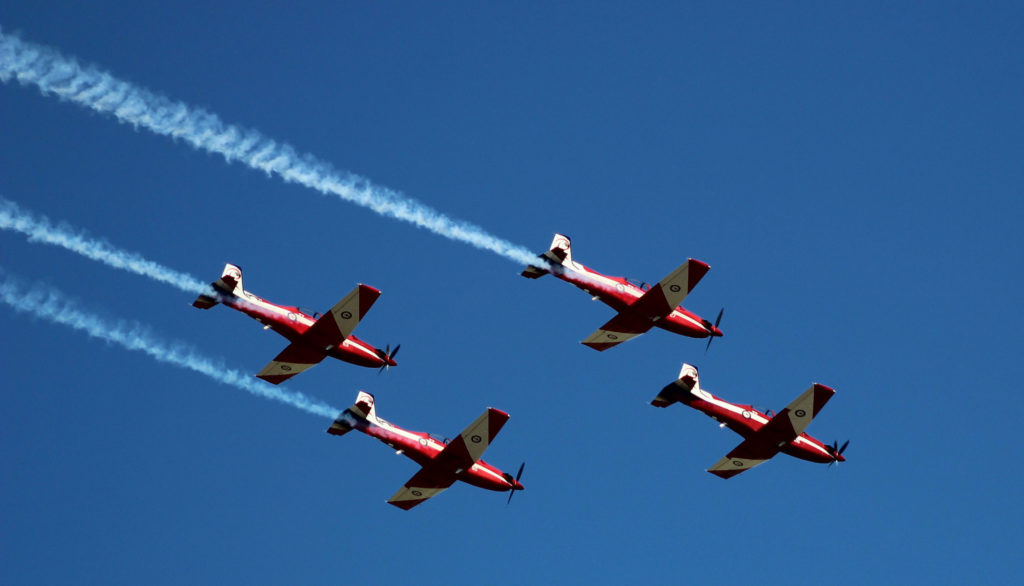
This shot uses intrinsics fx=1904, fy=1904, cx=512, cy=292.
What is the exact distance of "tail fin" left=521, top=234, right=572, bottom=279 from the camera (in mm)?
82562

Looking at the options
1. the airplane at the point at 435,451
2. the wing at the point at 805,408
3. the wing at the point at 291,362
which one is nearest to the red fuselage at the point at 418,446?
the airplane at the point at 435,451

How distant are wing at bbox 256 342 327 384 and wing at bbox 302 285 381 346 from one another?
2.53 ft

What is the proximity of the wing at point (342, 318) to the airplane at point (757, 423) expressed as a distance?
13777mm

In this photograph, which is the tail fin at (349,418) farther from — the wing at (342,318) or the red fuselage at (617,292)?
the red fuselage at (617,292)

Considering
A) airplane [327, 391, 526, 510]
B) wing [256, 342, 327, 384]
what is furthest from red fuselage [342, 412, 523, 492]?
wing [256, 342, 327, 384]

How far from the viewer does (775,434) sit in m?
83.9

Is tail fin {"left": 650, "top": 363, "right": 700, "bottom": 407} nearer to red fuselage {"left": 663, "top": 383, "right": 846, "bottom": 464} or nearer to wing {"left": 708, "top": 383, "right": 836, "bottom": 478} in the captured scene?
red fuselage {"left": 663, "top": 383, "right": 846, "bottom": 464}

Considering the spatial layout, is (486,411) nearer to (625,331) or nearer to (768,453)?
(625,331)

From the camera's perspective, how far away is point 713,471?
85.1 m

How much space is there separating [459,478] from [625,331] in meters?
9.83

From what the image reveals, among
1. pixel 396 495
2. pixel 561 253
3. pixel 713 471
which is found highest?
pixel 561 253

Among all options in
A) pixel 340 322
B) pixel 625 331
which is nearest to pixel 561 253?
pixel 625 331

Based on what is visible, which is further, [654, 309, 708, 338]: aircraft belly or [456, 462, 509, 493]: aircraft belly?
[654, 309, 708, 338]: aircraft belly

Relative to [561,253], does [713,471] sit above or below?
below
